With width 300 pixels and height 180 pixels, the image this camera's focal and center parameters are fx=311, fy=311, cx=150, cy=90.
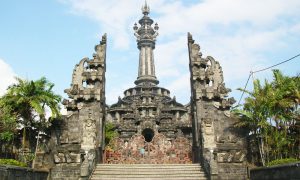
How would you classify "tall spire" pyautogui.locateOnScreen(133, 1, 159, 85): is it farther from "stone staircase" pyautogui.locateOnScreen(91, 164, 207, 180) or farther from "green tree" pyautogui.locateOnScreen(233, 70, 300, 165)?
"stone staircase" pyautogui.locateOnScreen(91, 164, 207, 180)

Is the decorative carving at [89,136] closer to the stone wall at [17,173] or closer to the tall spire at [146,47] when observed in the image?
the stone wall at [17,173]

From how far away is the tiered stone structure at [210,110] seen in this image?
20.8m

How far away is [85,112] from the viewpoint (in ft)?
77.7

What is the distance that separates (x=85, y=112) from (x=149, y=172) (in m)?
7.95

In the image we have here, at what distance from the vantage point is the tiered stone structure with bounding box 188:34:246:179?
20.8m

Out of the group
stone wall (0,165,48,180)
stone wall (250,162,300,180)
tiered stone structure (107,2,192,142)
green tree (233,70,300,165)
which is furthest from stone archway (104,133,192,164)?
tiered stone structure (107,2,192,142)

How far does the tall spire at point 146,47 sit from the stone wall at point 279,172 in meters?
37.0

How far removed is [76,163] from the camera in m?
18.8

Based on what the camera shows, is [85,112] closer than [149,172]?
No

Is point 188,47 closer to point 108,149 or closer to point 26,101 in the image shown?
point 108,149

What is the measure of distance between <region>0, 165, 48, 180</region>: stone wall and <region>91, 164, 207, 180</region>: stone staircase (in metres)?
3.15

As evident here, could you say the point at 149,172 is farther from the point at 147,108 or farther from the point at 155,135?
the point at 147,108

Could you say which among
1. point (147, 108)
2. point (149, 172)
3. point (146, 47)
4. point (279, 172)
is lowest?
point (149, 172)

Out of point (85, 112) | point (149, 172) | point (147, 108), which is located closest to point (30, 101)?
point (85, 112)
